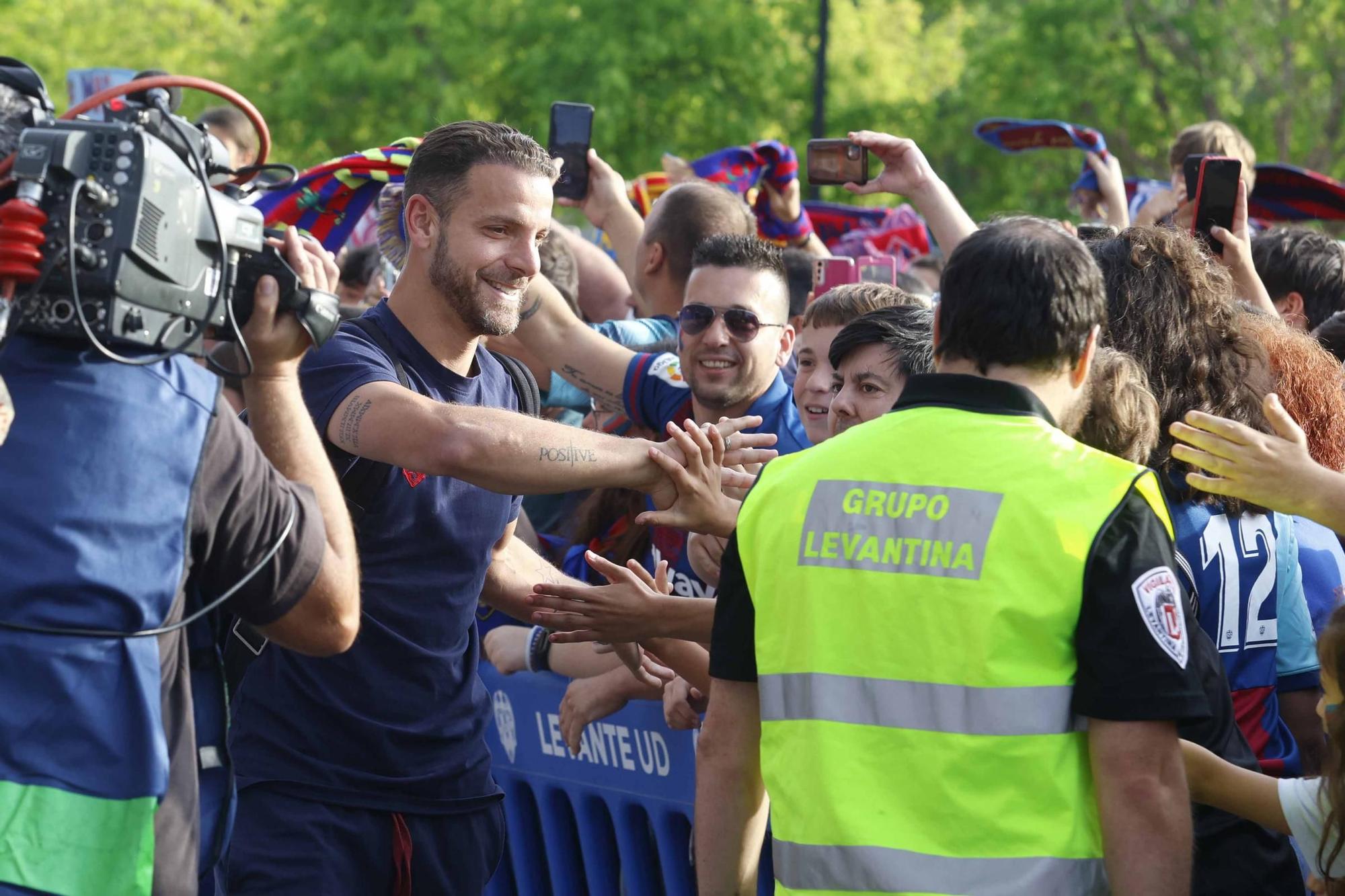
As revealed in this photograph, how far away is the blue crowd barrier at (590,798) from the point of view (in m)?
4.80

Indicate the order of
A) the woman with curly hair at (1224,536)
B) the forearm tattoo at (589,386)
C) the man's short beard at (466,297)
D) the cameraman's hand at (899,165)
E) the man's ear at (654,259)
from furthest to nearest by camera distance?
the man's ear at (654,259)
the forearm tattoo at (589,386)
the cameraman's hand at (899,165)
the man's short beard at (466,297)
the woman with curly hair at (1224,536)

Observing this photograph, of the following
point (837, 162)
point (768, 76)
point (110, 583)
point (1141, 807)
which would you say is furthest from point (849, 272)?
point (768, 76)

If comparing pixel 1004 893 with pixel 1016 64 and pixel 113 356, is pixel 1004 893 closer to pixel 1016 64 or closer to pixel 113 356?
pixel 113 356

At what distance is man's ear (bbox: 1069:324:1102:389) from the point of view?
2.83m

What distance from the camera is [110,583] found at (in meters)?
2.41

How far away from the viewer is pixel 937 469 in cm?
270

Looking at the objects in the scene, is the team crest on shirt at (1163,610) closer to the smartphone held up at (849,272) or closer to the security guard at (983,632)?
the security guard at (983,632)

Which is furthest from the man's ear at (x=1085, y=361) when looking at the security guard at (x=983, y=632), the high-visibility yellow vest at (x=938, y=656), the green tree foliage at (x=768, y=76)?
the green tree foliage at (x=768, y=76)

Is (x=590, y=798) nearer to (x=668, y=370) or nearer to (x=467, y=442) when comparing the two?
(x=668, y=370)

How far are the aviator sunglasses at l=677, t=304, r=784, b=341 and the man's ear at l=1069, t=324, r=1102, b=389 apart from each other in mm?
2113

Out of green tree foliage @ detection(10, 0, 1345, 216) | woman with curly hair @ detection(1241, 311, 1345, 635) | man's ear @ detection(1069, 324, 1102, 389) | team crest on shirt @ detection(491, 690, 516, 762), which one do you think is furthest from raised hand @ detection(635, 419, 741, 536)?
green tree foliage @ detection(10, 0, 1345, 216)

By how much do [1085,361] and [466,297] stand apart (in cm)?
180

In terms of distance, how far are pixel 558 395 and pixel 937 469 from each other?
12.3ft

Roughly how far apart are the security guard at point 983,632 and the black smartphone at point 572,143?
3357mm
